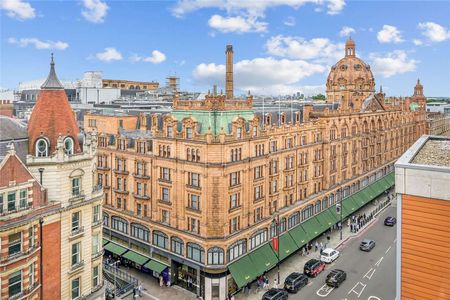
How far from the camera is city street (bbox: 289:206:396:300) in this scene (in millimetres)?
50250

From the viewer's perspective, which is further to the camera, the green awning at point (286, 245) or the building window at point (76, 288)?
the green awning at point (286, 245)

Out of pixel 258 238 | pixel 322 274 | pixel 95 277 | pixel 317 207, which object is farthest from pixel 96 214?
pixel 317 207

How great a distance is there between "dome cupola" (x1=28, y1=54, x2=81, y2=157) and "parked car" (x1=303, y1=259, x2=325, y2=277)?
34.2 meters

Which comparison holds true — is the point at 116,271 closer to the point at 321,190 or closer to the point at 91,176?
the point at 91,176

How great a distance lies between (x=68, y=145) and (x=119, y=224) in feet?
86.1

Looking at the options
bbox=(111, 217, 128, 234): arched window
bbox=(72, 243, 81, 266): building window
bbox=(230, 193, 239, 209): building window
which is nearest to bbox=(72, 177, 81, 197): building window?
bbox=(72, 243, 81, 266): building window

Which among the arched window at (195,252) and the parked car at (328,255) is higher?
the arched window at (195,252)

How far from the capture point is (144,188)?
57406 mm

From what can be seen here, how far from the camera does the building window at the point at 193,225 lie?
5034cm

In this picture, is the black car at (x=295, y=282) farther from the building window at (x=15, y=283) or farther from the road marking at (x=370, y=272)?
the building window at (x=15, y=283)

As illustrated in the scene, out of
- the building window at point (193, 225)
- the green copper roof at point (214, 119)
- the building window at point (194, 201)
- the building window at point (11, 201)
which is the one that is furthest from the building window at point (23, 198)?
the green copper roof at point (214, 119)

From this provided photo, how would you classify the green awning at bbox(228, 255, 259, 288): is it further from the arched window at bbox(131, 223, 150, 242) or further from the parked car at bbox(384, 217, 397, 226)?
the parked car at bbox(384, 217, 397, 226)

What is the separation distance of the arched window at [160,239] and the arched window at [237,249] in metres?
9.09

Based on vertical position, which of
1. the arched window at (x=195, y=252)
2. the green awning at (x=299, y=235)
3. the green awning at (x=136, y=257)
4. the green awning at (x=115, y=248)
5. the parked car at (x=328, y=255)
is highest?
the arched window at (x=195, y=252)
